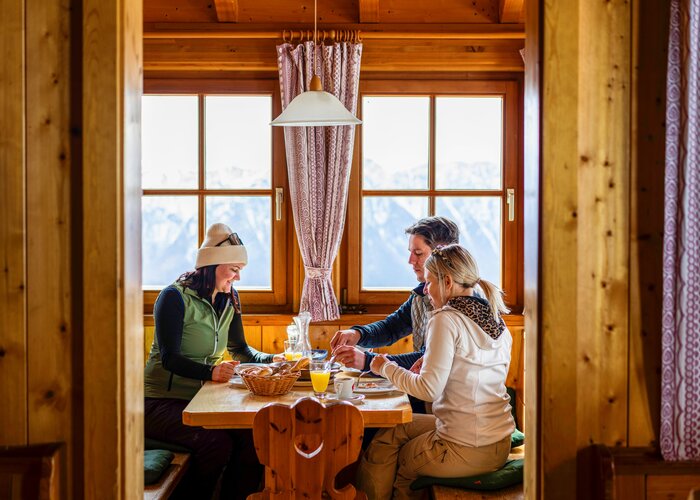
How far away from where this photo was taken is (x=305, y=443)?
217 cm

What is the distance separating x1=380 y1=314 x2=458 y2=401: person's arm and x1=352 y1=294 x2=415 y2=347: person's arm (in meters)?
1.04

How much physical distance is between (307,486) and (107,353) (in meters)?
0.70

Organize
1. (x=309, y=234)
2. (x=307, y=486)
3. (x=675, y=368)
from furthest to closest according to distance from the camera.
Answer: (x=309, y=234) → (x=307, y=486) → (x=675, y=368)

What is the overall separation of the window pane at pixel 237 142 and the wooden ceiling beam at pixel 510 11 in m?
1.34

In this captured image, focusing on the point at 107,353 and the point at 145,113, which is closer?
the point at 107,353

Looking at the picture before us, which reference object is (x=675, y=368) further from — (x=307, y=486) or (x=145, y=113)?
(x=145, y=113)

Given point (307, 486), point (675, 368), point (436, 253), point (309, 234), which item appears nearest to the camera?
point (675, 368)

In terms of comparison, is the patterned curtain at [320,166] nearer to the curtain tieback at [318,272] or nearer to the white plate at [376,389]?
the curtain tieback at [318,272]

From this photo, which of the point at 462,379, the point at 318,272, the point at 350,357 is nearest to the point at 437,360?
the point at 462,379

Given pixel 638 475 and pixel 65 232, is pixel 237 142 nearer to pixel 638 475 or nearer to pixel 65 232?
pixel 65 232

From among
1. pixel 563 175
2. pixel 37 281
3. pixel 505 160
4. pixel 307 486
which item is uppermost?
pixel 505 160

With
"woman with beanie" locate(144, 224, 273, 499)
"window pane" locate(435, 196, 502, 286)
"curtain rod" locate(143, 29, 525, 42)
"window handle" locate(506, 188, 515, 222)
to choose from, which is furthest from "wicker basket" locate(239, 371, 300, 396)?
"curtain rod" locate(143, 29, 525, 42)

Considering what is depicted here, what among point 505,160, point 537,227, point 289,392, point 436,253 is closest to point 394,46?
point 505,160

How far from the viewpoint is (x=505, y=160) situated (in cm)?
441
